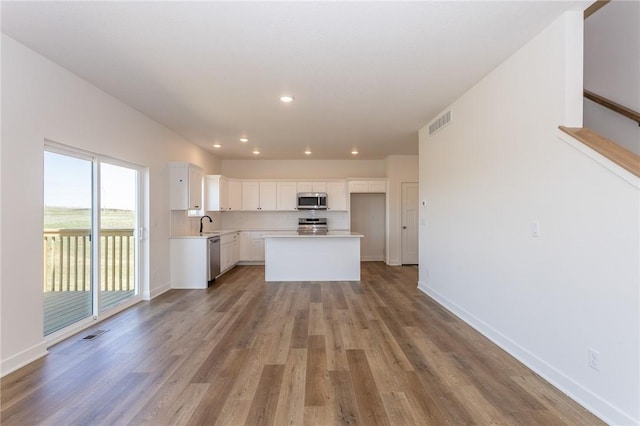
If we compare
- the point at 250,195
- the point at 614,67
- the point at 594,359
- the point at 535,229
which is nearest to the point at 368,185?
the point at 250,195

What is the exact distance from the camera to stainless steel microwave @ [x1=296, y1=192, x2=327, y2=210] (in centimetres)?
767

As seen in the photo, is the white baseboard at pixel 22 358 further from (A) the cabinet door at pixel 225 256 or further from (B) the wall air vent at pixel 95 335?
(A) the cabinet door at pixel 225 256

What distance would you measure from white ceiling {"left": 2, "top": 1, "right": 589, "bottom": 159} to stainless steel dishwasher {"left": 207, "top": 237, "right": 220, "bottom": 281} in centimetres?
233

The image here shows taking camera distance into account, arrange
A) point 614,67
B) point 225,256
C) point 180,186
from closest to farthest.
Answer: point 614,67, point 180,186, point 225,256

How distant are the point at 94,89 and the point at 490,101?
4373 millimetres

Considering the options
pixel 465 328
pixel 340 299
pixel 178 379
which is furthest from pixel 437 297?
pixel 178 379

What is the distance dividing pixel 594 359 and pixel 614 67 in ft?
9.41

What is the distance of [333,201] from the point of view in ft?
25.9

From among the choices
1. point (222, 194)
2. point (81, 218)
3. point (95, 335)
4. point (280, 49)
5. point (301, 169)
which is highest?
point (280, 49)

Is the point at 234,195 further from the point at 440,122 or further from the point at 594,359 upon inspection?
the point at 594,359

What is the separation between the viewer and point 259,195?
7.88m

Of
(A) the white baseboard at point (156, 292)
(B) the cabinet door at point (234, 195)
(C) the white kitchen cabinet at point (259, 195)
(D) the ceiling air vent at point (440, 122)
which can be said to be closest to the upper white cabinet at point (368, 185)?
(C) the white kitchen cabinet at point (259, 195)

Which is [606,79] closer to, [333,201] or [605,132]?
[605,132]

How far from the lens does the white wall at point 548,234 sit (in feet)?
6.10
